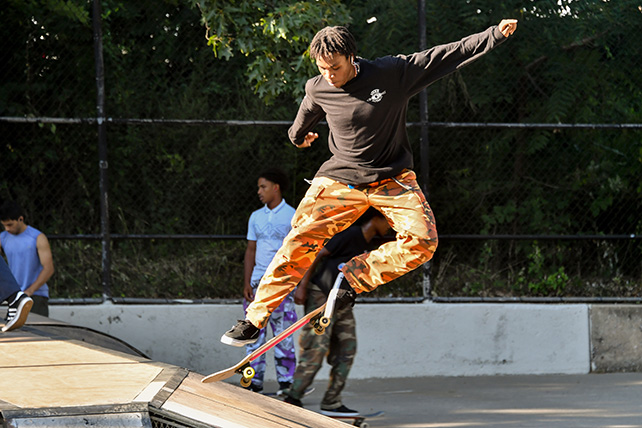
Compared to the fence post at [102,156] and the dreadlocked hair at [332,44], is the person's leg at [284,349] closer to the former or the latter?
the fence post at [102,156]

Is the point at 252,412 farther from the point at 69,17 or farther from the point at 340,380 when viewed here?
the point at 69,17

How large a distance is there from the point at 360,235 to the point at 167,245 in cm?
302

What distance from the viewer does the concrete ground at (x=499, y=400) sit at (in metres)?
5.97

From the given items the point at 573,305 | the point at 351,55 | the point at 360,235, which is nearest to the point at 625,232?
the point at 573,305

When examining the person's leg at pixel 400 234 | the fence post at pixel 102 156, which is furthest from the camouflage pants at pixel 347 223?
the fence post at pixel 102 156

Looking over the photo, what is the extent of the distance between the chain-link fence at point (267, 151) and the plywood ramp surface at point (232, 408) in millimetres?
3654

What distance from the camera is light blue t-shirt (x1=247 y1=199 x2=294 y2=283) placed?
22.2 ft

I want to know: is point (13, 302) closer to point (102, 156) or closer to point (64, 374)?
point (64, 374)

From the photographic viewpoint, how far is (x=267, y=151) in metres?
8.44

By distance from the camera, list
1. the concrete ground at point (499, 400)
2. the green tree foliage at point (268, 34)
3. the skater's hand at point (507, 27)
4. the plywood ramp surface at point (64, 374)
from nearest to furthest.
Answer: the plywood ramp surface at point (64, 374), the skater's hand at point (507, 27), the concrete ground at point (499, 400), the green tree foliage at point (268, 34)

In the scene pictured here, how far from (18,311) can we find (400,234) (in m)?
2.79

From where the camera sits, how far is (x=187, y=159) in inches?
335

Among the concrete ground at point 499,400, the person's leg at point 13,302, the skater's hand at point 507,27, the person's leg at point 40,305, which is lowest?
the concrete ground at point 499,400

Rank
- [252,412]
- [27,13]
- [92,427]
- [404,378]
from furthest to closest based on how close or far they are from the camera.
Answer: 1. [27,13]
2. [404,378]
3. [252,412]
4. [92,427]
